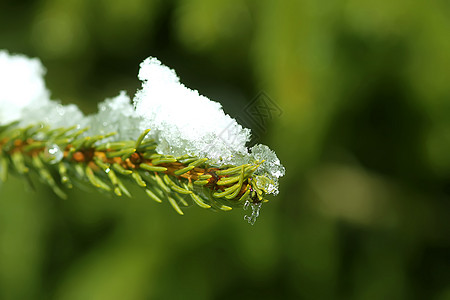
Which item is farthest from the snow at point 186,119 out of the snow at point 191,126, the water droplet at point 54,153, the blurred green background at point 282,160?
the blurred green background at point 282,160

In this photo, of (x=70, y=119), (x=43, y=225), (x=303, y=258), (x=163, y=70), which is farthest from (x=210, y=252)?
(x=163, y=70)

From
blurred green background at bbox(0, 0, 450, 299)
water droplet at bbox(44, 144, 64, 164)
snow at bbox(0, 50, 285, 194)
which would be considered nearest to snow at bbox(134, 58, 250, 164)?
snow at bbox(0, 50, 285, 194)

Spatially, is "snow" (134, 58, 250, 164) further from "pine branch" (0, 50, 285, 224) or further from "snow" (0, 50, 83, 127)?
"snow" (0, 50, 83, 127)

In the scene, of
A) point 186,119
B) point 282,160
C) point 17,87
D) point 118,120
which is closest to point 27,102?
point 17,87

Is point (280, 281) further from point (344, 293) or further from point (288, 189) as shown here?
point (288, 189)

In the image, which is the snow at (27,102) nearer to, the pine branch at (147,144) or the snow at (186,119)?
the pine branch at (147,144)

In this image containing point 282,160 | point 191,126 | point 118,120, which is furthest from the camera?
point 282,160

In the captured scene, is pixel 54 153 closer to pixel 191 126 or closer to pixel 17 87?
pixel 17 87

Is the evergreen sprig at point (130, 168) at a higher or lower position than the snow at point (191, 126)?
lower
